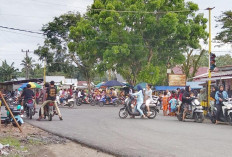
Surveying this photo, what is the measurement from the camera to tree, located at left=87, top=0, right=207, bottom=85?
34.9 m

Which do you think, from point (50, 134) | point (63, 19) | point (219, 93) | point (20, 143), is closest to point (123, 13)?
point (63, 19)

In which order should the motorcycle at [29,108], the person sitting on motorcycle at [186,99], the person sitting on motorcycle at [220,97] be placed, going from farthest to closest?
the motorcycle at [29,108]
the person sitting on motorcycle at [186,99]
the person sitting on motorcycle at [220,97]

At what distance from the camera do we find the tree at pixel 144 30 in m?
34.9

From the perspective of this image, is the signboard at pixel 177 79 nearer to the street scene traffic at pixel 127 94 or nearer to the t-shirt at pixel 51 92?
the street scene traffic at pixel 127 94

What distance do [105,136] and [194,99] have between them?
7.17m

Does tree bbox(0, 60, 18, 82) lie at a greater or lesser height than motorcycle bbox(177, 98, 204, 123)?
greater

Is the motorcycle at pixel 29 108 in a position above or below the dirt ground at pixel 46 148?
above

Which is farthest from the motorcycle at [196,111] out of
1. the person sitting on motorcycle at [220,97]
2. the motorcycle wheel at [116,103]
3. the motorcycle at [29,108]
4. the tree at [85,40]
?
the tree at [85,40]

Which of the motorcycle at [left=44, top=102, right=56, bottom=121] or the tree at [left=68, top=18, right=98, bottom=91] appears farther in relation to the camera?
the tree at [left=68, top=18, right=98, bottom=91]

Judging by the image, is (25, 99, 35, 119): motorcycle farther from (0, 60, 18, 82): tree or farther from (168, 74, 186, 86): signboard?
(0, 60, 18, 82): tree

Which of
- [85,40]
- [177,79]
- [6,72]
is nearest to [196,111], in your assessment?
[177,79]

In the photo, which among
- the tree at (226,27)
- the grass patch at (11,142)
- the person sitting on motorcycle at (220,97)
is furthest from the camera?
the tree at (226,27)

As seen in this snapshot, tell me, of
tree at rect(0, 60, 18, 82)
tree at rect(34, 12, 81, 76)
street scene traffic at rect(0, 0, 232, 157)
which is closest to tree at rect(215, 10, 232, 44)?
street scene traffic at rect(0, 0, 232, 157)

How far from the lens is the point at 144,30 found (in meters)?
36.5
